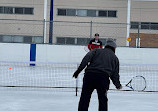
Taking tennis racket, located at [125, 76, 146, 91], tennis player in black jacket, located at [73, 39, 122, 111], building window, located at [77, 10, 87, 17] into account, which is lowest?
tennis racket, located at [125, 76, 146, 91]

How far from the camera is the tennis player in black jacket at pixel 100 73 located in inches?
227

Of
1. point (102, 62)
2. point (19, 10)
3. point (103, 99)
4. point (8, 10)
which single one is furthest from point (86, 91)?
point (8, 10)

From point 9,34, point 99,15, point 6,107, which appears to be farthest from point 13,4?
point 6,107

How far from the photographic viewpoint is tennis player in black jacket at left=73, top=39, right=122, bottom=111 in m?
5.77

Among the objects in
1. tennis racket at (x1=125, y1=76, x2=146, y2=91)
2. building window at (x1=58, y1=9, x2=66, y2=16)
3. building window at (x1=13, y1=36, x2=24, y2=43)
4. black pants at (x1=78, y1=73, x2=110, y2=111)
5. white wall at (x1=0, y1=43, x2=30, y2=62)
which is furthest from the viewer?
building window at (x1=58, y1=9, x2=66, y2=16)

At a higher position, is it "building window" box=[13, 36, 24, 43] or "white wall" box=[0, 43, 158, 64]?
"building window" box=[13, 36, 24, 43]

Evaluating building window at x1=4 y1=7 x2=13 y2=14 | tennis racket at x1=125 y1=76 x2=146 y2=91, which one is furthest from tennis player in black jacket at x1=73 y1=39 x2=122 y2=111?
building window at x1=4 y1=7 x2=13 y2=14

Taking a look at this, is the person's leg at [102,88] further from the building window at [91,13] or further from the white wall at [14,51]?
the building window at [91,13]

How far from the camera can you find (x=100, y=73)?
227 inches

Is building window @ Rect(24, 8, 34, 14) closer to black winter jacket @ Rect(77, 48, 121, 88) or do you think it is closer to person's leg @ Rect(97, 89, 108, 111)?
black winter jacket @ Rect(77, 48, 121, 88)

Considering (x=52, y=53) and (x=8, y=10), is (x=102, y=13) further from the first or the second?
(x=52, y=53)

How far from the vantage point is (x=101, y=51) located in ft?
19.5

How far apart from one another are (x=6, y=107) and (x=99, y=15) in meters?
23.9

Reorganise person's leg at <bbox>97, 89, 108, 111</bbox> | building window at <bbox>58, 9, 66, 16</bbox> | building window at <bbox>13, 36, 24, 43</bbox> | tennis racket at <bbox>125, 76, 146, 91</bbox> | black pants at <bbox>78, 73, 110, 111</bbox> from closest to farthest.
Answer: black pants at <bbox>78, 73, 110, 111</bbox> → person's leg at <bbox>97, 89, 108, 111</bbox> → tennis racket at <bbox>125, 76, 146, 91</bbox> → building window at <bbox>13, 36, 24, 43</bbox> → building window at <bbox>58, 9, 66, 16</bbox>
